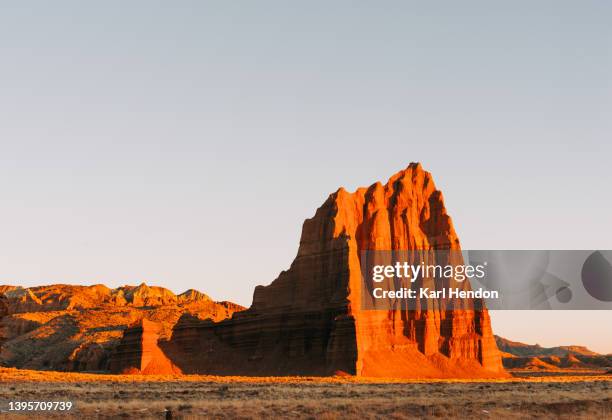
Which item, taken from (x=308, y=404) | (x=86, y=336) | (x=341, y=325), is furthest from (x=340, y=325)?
(x=86, y=336)

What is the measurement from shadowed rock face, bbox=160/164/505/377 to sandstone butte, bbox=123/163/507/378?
150 millimetres

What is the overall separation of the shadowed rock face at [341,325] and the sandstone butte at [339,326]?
150 millimetres

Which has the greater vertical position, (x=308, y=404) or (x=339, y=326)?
(x=339, y=326)

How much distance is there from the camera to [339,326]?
107 meters

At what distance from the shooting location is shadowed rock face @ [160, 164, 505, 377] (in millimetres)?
109938

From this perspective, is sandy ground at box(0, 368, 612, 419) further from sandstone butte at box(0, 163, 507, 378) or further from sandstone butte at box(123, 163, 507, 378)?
sandstone butte at box(123, 163, 507, 378)

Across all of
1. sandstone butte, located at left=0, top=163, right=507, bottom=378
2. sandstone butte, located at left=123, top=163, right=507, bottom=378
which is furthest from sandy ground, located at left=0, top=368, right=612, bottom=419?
sandstone butte, located at left=123, top=163, right=507, bottom=378

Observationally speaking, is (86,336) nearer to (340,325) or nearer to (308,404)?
(340,325)

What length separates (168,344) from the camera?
4643 inches

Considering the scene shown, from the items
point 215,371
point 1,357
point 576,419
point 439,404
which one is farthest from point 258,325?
point 576,419

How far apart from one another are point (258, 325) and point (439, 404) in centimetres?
6928

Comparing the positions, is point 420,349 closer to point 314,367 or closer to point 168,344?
point 314,367

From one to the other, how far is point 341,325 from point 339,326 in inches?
12.5

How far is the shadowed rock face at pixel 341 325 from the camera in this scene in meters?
110
